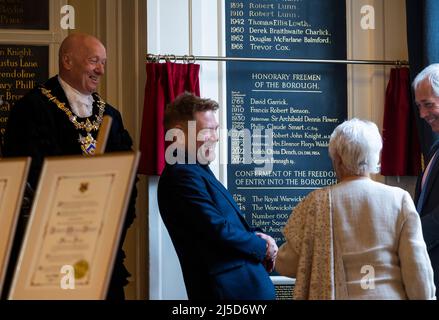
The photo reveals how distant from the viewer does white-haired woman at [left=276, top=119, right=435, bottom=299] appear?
2.50 m

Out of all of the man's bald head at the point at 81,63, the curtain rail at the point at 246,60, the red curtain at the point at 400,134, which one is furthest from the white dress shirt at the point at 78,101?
the red curtain at the point at 400,134

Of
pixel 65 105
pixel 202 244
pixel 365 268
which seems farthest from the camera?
pixel 65 105

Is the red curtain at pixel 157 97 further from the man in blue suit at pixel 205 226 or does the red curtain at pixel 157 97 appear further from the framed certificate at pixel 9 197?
the framed certificate at pixel 9 197

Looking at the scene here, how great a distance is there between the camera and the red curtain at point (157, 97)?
4242mm

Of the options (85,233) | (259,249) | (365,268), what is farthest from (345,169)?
(85,233)

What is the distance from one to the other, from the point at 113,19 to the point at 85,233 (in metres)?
3.34

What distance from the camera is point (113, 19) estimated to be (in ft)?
15.0

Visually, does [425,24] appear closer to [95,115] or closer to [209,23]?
[209,23]

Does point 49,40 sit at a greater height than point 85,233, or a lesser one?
greater

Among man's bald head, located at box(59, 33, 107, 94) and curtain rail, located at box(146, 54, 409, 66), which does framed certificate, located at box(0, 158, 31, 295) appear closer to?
man's bald head, located at box(59, 33, 107, 94)

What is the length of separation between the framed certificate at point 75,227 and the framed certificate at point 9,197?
65 mm

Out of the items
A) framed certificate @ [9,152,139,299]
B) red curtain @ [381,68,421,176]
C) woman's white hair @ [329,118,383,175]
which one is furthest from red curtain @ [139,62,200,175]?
framed certificate @ [9,152,139,299]

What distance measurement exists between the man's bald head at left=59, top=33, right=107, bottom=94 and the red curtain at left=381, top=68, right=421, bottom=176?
1723 millimetres

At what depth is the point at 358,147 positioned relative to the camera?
258cm
